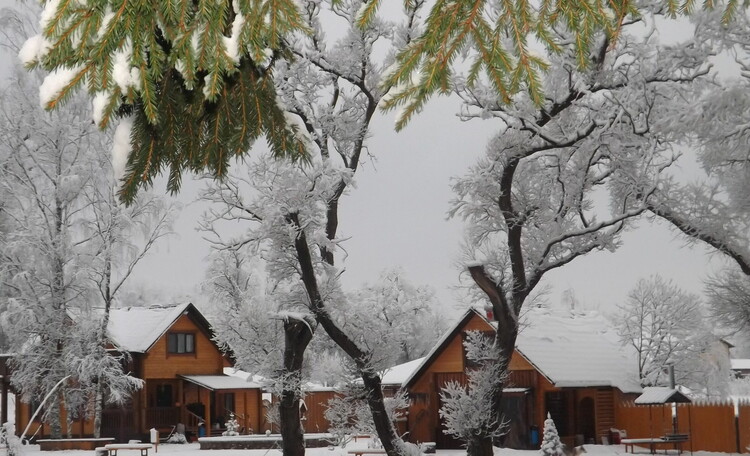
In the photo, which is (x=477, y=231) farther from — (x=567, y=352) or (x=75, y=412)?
(x=75, y=412)

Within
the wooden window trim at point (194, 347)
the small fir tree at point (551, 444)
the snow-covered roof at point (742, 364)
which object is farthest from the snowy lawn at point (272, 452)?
the snow-covered roof at point (742, 364)

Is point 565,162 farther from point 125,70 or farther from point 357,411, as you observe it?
point 125,70

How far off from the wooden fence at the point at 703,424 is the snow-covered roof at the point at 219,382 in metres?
17.7

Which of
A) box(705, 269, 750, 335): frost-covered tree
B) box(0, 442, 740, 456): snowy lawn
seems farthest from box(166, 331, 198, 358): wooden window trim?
box(705, 269, 750, 335): frost-covered tree

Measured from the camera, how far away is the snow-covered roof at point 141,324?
40844 mm

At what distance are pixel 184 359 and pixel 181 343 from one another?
81 centimetres

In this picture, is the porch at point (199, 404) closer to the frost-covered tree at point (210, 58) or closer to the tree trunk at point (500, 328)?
the tree trunk at point (500, 328)

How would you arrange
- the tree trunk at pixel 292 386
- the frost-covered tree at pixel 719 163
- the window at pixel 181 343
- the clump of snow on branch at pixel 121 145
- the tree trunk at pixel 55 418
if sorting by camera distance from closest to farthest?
the clump of snow on branch at pixel 121 145 → the frost-covered tree at pixel 719 163 → the tree trunk at pixel 292 386 → the tree trunk at pixel 55 418 → the window at pixel 181 343

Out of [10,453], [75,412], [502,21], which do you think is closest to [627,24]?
[502,21]

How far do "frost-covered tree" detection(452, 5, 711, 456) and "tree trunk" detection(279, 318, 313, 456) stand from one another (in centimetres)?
494

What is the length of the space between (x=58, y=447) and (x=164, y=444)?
5701mm

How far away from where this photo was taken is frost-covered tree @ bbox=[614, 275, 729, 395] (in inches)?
1409

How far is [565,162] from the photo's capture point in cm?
2173

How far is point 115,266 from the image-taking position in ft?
114
